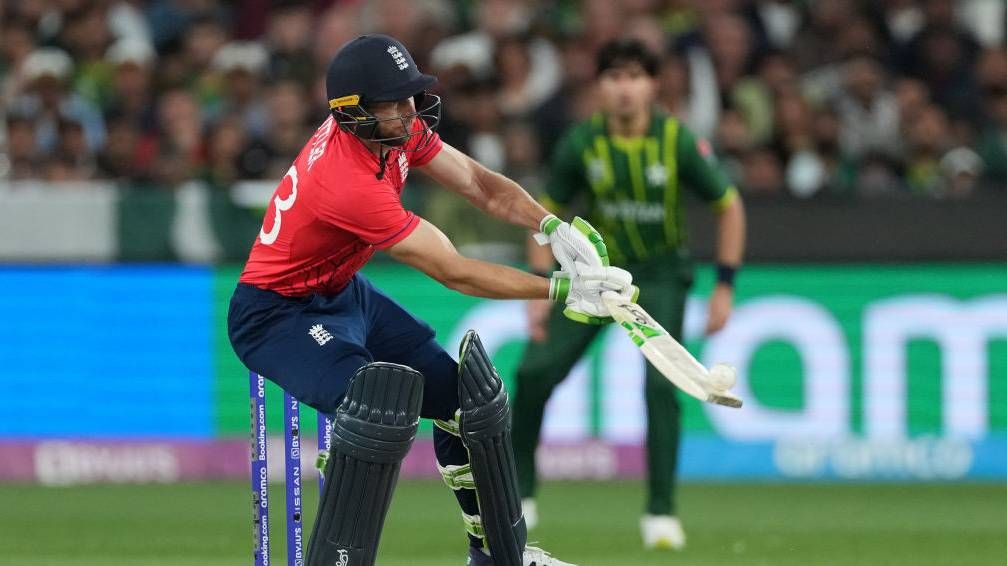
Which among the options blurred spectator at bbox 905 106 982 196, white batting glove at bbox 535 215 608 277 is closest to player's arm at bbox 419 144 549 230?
white batting glove at bbox 535 215 608 277

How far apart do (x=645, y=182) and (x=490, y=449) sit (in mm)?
2393

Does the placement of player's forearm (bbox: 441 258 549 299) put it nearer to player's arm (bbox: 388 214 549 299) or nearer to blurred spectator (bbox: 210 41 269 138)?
player's arm (bbox: 388 214 549 299)

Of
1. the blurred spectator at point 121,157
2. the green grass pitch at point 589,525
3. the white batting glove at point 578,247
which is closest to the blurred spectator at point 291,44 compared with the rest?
the blurred spectator at point 121,157

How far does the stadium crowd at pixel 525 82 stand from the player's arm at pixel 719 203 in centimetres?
282

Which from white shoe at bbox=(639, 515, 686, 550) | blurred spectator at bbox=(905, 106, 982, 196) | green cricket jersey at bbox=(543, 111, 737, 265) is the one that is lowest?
white shoe at bbox=(639, 515, 686, 550)

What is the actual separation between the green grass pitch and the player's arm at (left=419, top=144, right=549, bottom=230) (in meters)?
1.64

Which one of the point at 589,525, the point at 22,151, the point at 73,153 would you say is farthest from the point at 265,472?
the point at 22,151

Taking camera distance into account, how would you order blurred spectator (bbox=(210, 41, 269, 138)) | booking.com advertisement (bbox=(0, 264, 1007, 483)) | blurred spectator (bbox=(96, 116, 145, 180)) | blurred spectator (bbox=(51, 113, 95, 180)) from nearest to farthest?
booking.com advertisement (bbox=(0, 264, 1007, 483)), blurred spectator (bbox=(51, 113, 95, 180)), blurred spectator (bbox=(96, 116, 145, 180)), blurred spectator (bbox=(210, 41, 269, 138))

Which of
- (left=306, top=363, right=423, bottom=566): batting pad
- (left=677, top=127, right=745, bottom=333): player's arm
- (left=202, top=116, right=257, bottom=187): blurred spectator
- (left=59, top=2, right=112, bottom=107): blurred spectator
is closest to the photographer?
(left=306, top=363, right=423, bottom=566): batting pad

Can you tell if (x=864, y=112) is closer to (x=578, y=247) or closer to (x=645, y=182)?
(x=645, y=182)

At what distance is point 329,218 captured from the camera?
5648 mm

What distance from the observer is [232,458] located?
10.8 meters

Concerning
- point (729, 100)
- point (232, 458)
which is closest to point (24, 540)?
point (232, 458)

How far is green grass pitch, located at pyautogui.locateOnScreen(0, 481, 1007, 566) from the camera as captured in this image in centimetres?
743
